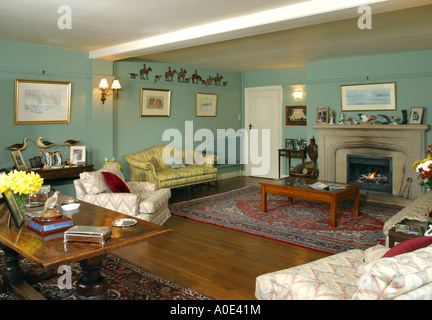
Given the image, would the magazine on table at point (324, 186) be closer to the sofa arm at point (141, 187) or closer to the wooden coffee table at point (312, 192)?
the wooden coffee table at point (312, 192)

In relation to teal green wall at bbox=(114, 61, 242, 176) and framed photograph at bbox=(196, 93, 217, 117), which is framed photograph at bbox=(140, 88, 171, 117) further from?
framed photograph at bbox=(196, 93, 217, 117)

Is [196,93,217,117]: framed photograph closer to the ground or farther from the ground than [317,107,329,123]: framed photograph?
farther from the ground

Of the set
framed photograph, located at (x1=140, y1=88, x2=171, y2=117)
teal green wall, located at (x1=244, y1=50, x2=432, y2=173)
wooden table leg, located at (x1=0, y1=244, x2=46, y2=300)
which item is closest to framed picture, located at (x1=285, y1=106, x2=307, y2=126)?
teal green wall, located at (x1=244, y1=50, x2=432, y2=173)

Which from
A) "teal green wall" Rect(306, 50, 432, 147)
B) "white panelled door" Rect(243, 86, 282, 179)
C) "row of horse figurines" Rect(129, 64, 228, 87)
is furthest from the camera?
"white panelled door" Rect(243, 86, 282, 179)

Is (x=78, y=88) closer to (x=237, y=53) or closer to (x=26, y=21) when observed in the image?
(x=26, y=21)

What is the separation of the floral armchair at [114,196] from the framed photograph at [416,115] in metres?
4.52

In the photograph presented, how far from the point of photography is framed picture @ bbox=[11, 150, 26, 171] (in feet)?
17.4

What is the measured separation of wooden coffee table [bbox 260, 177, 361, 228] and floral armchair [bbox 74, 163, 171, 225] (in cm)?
166

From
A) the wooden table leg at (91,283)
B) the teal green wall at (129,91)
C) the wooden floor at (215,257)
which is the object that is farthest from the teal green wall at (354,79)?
A: the wooden table leg at (91,283)

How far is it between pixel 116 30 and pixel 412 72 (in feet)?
16.4

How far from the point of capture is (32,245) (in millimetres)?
2443

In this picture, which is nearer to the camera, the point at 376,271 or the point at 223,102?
the point at 376,271

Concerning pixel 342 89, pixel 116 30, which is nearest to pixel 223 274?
pixel 116 30

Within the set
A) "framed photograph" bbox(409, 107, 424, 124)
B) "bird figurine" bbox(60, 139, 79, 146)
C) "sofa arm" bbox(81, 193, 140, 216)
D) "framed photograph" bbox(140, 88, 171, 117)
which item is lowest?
"sofa arm" bbox(81, 193, 140, 216)
